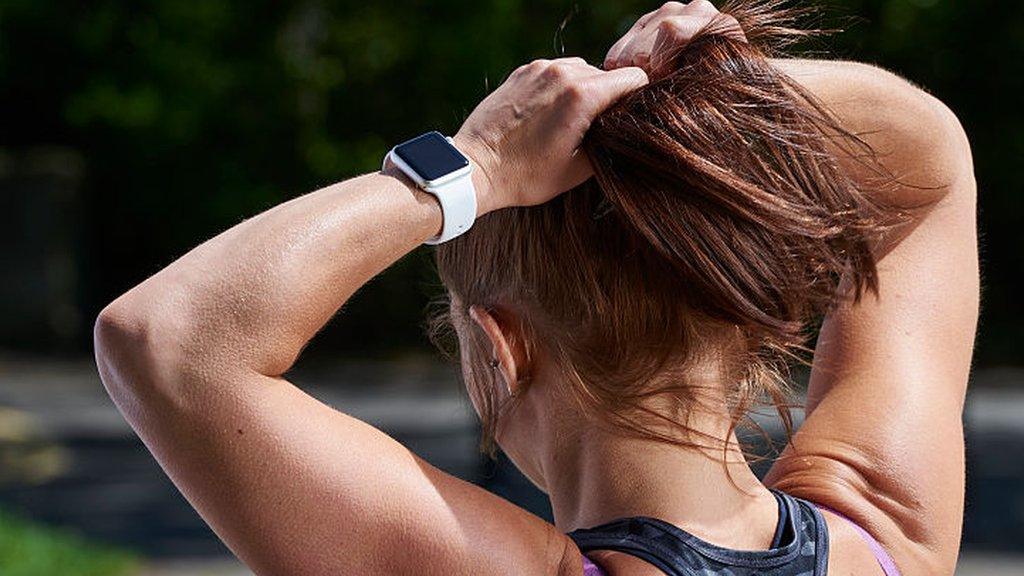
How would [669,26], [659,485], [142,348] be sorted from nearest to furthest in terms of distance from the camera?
1. [142,348]
2. [659,485]
3. [669,26]

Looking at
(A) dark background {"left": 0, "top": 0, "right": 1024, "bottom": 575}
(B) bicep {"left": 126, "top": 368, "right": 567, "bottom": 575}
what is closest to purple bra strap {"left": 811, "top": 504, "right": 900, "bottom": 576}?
(B) bicep {"left": 126, "top": 368, "right": 567, "bottom": 575}

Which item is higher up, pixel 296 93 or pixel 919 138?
pixel 919 138

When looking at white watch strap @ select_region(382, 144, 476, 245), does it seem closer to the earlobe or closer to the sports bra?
the earlobe

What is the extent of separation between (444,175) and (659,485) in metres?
0.39

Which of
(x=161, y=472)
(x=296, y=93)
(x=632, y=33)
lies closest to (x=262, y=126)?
(x=296, y=93)

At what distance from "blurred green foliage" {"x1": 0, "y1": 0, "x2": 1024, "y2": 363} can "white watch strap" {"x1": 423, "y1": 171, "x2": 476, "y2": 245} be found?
651 inches

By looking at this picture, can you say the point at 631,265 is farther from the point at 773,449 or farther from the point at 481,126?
the point at 773,449

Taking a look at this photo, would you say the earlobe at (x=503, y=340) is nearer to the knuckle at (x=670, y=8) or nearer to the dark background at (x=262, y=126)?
the knuckle at (x=670, y=8)

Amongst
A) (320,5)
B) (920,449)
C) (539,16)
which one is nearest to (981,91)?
(539,16)

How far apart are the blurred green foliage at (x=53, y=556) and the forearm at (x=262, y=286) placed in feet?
21.9

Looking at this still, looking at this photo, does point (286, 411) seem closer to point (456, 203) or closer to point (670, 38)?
point (456, 203)

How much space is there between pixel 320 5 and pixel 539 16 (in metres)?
3.13

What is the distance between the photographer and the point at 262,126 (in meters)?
20.6

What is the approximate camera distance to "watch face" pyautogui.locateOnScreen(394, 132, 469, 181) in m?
1.46
